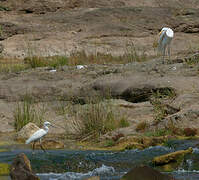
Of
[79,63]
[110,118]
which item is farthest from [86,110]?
[79,63]

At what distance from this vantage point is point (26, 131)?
10375 millimetres

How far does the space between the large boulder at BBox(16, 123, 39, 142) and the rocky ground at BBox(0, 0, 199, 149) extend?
0.42 metres

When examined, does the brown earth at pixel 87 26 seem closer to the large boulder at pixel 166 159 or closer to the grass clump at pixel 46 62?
the grass clump at pixel 46 62

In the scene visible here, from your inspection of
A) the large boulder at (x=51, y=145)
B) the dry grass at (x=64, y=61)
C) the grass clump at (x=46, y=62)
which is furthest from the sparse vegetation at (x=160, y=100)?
the grass clump at (x=46, y=62)

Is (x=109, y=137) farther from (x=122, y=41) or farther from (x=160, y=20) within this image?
(x=160, y=20)

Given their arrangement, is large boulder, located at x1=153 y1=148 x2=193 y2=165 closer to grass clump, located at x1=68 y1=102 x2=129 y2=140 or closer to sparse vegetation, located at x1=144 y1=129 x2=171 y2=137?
sparse vegetation, located at x1=144 y1=129 x2=171 y2=137

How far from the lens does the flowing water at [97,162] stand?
748 centimetres

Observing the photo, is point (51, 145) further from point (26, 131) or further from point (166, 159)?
point (166, 159)

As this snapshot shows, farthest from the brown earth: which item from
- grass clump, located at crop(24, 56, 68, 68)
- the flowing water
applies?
the flowing water

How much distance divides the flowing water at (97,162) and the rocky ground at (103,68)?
4.08 ft

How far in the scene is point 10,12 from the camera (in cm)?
2688

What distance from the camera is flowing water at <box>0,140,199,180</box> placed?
7477 mm

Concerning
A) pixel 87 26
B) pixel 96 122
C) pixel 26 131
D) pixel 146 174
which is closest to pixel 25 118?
pixel 26 131

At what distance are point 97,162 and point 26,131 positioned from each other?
8.13 feet
